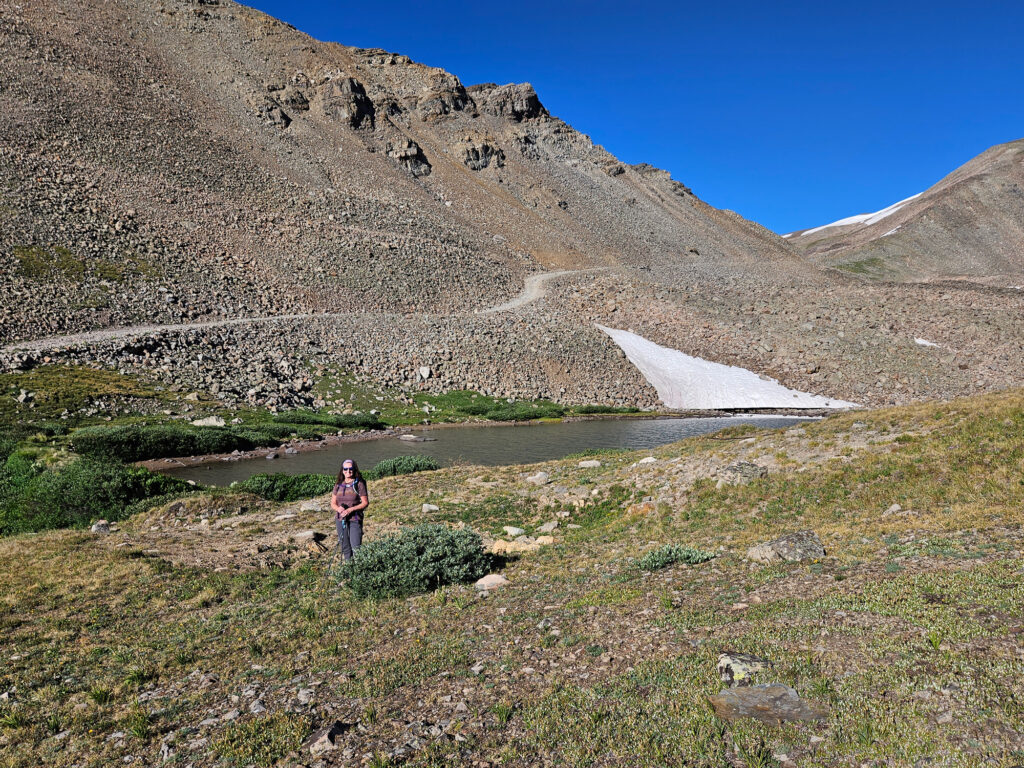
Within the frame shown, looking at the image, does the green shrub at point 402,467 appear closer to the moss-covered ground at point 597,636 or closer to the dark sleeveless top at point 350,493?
the moss-covered ground at point 597,636

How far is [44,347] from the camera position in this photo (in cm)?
3816

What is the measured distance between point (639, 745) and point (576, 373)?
47891mm

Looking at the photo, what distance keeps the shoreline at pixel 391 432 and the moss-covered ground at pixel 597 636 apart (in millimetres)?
16292

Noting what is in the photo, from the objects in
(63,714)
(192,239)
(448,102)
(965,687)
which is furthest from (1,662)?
(448,102)

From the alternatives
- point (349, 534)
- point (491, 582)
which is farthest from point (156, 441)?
point (491, 582)

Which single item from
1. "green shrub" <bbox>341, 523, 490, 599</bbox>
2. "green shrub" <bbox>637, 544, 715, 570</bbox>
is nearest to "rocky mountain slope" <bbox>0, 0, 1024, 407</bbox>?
"green shrub" <bbox>341, 523, 490, 599</bbox>

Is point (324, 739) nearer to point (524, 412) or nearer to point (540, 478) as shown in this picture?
point (540, 478)

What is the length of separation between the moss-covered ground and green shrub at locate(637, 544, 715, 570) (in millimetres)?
129

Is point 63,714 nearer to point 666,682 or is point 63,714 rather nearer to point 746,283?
point 666,682

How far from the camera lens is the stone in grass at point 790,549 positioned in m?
8.89

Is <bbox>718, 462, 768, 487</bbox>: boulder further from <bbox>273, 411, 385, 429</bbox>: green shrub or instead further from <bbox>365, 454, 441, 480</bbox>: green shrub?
<bbox>273, 411, 385, 429</bbox>: green shrub

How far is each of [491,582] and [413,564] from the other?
4.78 ft

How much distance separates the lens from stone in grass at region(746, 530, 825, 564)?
8891 mm

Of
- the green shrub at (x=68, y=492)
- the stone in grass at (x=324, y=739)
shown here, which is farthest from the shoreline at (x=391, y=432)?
the stone in grass at (x=324, y=739)
